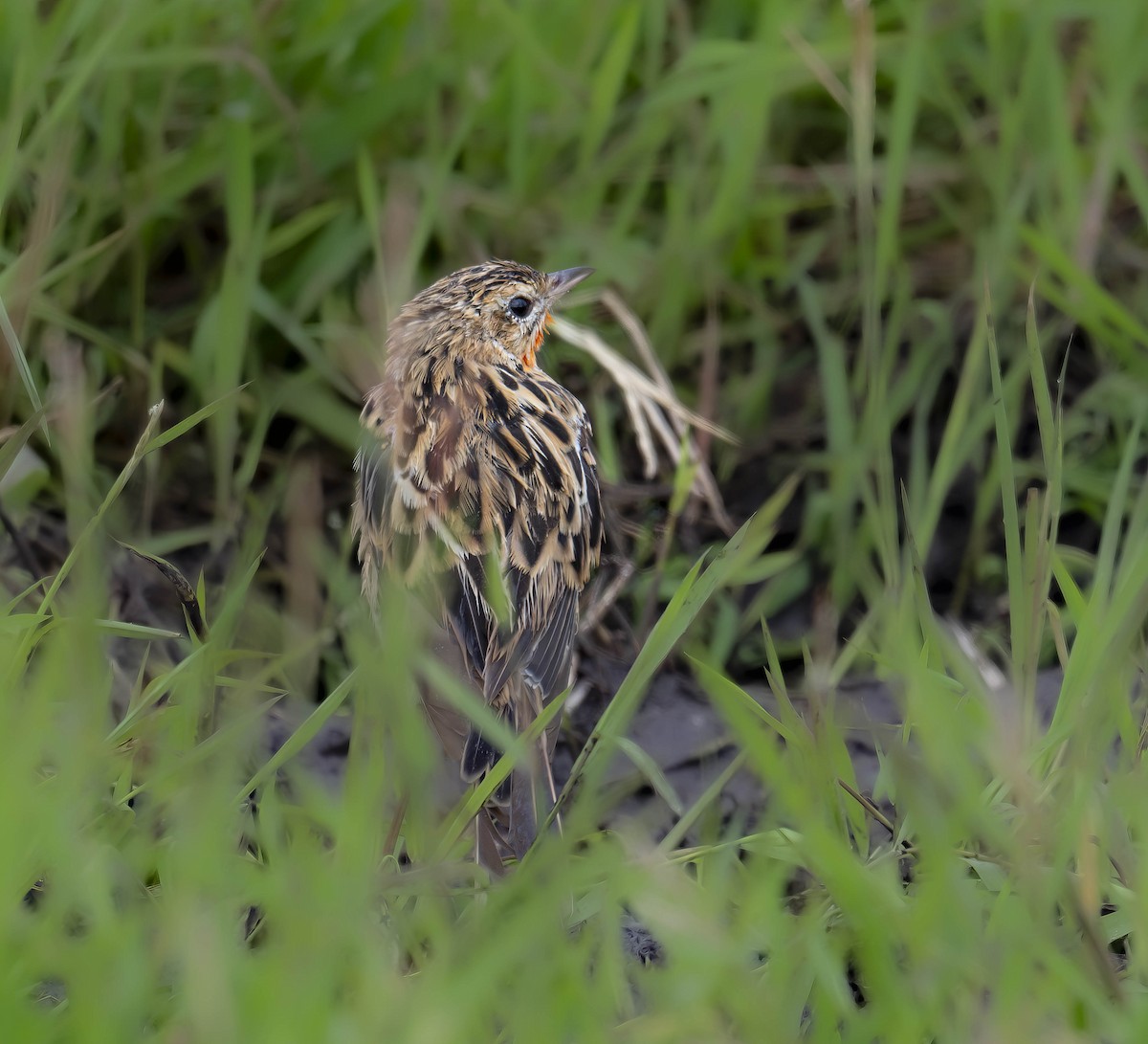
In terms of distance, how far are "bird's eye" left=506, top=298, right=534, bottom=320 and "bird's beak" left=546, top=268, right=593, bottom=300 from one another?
7 cm

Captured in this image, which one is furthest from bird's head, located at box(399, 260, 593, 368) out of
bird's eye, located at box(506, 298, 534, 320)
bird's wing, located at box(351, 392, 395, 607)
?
bird's wing, located at box(351, 392, 395, 607)


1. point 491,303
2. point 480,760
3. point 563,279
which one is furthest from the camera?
point 563,279

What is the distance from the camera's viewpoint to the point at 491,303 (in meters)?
4.31

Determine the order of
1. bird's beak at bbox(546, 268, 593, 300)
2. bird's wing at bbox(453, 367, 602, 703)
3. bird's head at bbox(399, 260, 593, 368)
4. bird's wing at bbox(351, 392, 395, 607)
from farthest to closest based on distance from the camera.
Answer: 1. bird's beak at bbox(546, 268, 593, 300)
2. bird's head at bbox(399, 260, 593, 368)
3. bird's wing at bbox(351, 392, 395, 607)
4. bird's wing at bbox(453, 367, 602, 703)

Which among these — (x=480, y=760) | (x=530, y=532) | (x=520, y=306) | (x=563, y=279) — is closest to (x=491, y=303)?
(x=520, y=306)

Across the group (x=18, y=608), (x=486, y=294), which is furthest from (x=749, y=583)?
(x=18, y=608)

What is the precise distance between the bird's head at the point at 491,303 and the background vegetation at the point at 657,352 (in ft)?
1.50

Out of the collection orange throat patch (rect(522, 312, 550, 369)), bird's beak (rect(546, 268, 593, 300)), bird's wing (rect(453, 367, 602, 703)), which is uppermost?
bird's beak (rect(546, 268, 593, 300))

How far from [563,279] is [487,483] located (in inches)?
33.3

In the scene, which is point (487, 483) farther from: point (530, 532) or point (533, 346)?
point (533, 346)

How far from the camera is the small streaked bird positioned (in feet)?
12.1

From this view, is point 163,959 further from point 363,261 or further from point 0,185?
point 363,261

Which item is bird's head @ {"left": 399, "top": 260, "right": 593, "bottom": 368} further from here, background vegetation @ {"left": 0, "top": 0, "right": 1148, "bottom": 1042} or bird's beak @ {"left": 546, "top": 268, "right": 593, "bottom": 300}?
background vegetation @ {"left": 0, "top": 0, "right": 1148, "bottom": 1042}

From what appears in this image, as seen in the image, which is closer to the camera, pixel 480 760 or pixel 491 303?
pixel 480 760
